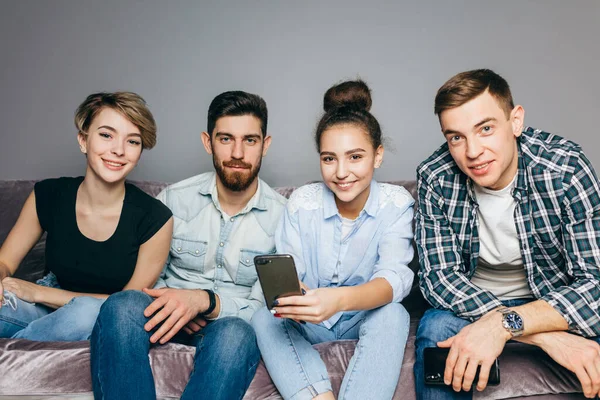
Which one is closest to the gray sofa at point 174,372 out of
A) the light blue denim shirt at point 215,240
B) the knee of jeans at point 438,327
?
the knee of jeans at point 438,327

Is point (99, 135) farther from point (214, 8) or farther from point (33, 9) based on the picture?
point (33, 9)

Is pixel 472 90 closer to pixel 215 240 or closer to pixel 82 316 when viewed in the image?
pixel 215 240

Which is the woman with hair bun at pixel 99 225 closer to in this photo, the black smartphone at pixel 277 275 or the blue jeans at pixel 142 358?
the blue jeans at pixel 142 358

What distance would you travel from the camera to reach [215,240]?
2.28 meters

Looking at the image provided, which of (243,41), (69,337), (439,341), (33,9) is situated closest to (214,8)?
(243,41)

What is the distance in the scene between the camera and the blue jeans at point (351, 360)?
5.51 feet

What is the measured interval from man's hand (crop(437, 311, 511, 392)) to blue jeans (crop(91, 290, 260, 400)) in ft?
2.00

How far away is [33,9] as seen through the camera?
3197 millimetres

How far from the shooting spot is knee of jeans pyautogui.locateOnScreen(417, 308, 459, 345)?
69.5 inches

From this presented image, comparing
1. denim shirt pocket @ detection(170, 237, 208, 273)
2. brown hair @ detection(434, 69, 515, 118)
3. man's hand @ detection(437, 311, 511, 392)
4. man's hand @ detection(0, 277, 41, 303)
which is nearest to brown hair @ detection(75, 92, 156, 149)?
denim shirt pocket @ detection(170, 237, 208, 273)

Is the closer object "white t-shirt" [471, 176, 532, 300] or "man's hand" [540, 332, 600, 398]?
"man's hand" [540, 332, 600, 398]

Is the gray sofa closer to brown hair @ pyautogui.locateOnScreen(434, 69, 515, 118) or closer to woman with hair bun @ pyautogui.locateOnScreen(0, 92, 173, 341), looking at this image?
woman with hair bun @ pyautogui.locateOnScreen(0, 92, 173, 341)

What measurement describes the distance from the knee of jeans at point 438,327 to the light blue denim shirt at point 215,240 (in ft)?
2.26

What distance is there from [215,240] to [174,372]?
61 cm
